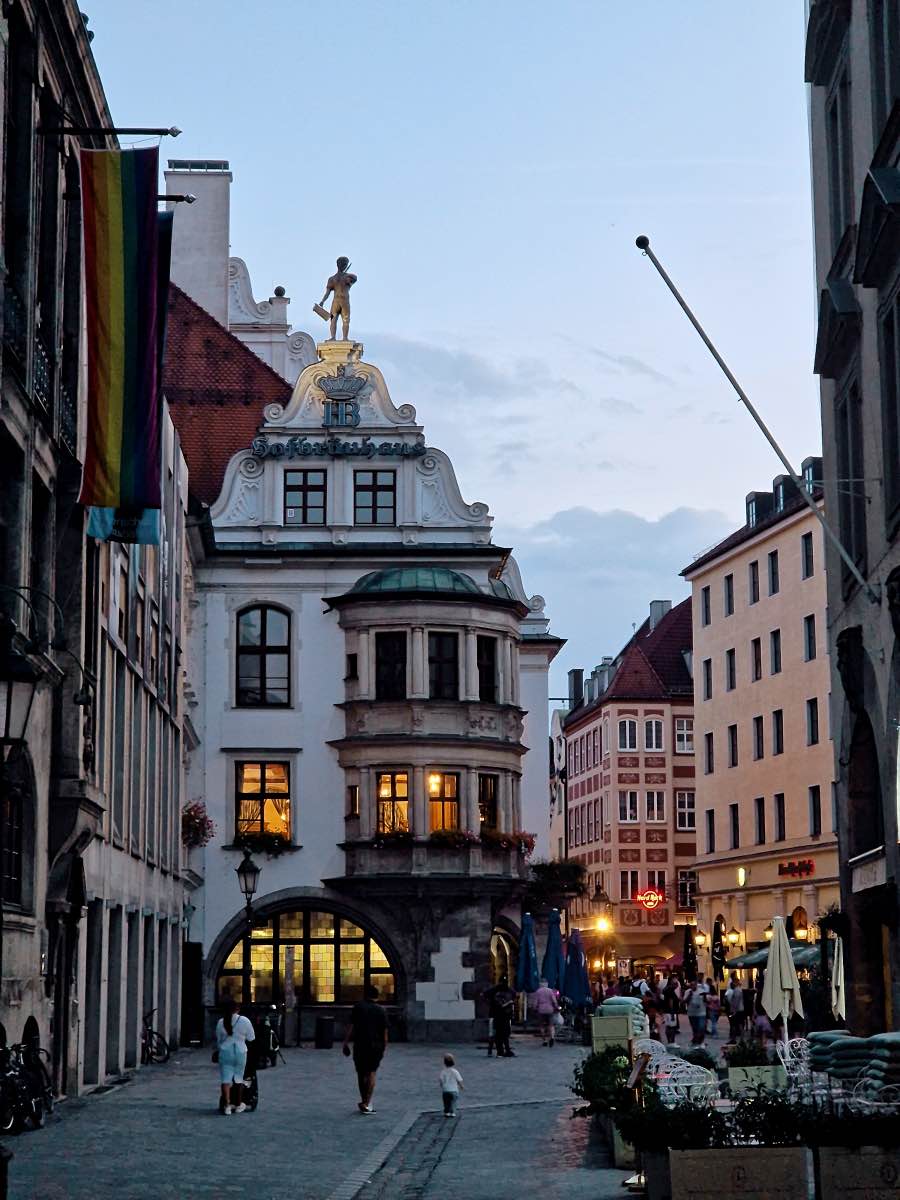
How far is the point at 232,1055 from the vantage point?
84.5 feet

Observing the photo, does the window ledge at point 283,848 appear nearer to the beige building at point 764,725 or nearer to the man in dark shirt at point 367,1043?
the beige building at point 764,725

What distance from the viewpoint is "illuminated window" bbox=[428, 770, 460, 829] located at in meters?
49.3

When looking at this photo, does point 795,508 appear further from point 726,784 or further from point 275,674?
point 275,674

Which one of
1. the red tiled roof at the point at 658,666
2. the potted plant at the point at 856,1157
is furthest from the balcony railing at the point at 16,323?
the red tiled roof at the point at 658,666

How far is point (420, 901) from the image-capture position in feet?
160

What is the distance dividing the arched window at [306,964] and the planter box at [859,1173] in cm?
3733

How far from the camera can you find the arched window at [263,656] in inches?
2015

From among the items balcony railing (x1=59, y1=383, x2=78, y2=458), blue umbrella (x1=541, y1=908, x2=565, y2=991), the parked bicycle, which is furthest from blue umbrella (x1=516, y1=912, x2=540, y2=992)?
the parked bicycle

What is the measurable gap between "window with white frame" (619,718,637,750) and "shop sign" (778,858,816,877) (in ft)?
118

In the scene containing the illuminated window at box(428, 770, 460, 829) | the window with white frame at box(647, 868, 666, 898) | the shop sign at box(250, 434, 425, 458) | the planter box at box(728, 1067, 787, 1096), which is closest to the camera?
the planter box at box(728, 1067, 787, 1096)

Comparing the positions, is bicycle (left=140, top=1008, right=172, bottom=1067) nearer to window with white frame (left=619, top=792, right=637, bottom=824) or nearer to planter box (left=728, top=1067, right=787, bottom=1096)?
planter box (left=728, top=1067, right=787, bottom=1096)

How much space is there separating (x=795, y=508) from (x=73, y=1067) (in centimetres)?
4647

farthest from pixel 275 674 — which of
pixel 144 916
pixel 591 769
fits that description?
pixel 591 769

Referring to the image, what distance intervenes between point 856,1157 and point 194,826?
37.3 meters
